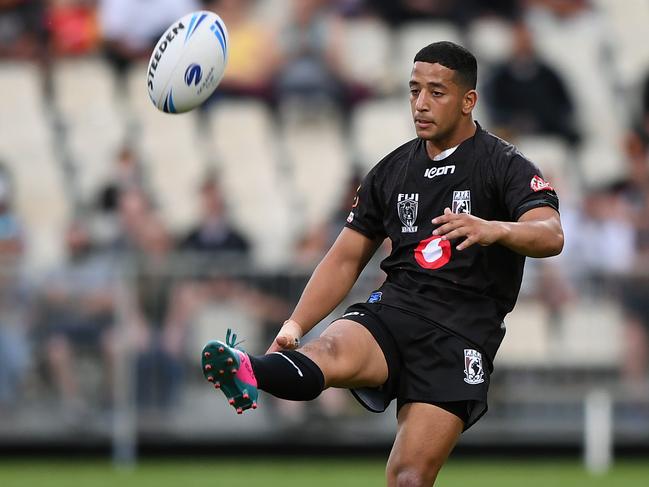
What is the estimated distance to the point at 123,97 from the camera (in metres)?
15.8

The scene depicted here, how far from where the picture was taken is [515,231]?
6152mm

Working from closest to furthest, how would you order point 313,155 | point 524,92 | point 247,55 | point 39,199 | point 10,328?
point 10,328
point 39,199
point 524,92
point 247,55
point 313,155

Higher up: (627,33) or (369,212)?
(627,33)

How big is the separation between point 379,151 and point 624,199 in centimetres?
288

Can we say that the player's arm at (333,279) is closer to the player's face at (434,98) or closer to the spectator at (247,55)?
the player's face at (434,98)

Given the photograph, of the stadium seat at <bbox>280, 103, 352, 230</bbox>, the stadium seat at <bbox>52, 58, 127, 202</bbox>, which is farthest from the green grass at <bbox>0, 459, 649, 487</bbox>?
the stadium seat at <bbox>52, 58, 127, 202</bbox>

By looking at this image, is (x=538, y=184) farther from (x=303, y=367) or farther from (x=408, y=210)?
(x=303, y=367)

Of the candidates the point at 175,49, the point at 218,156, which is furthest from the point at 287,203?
the point at 175,49

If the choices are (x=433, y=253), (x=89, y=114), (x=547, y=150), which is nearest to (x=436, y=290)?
(x=433, y=253)

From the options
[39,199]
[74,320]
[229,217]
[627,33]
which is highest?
[627,33]

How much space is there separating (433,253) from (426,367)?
1.72 feet

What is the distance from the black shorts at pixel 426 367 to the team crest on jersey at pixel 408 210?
396 mm

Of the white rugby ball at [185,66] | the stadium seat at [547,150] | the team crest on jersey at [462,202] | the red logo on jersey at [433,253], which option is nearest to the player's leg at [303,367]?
the red logo on jersey at [433,253]

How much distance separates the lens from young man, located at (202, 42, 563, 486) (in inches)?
255
